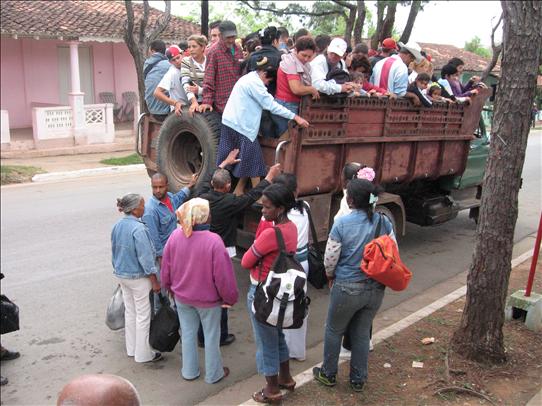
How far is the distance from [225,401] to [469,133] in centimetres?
547

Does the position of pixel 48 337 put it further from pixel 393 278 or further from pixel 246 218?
pixel 393 278

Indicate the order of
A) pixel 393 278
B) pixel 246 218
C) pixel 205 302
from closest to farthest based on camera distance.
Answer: pixel 393 278
pixel 205 302
pixel 246 218

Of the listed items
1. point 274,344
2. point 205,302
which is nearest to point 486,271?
point 274,344

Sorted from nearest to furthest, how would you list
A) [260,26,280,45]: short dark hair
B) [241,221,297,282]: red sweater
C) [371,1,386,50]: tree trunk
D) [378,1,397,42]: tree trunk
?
[241,221,297,282]: red sweater → [260,26,280,45]: short dark hair → [378,1,397,42]: tree trunk → [371,1,386,50]: tree trunk

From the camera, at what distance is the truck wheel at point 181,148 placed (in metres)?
5.50

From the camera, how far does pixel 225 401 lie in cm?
393

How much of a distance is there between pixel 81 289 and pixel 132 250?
2.10m

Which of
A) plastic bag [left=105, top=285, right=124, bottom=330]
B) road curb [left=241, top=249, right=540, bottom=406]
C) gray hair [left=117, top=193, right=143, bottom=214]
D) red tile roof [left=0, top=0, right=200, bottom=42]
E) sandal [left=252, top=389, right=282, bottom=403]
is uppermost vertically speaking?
red tile roof [left=0, top=0, right=200, bottom=42]

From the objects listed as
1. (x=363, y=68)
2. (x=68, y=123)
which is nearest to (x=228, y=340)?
(x=363, y=68)

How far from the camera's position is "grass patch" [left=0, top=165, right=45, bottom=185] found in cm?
1241

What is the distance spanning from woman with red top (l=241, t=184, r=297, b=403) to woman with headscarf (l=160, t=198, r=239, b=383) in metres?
0.21

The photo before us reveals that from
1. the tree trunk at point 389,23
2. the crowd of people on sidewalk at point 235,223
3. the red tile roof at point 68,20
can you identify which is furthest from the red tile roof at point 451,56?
the crowd of people on sidewalk at point 235,223

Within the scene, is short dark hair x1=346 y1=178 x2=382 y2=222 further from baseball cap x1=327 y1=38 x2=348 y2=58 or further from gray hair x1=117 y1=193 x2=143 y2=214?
baseball cap x1=327 y1=38 x2=348 y2=58

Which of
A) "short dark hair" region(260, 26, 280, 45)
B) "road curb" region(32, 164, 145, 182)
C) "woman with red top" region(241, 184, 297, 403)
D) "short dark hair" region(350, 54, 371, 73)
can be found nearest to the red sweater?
"woman with red top" region(241, 184, 297, 403)
